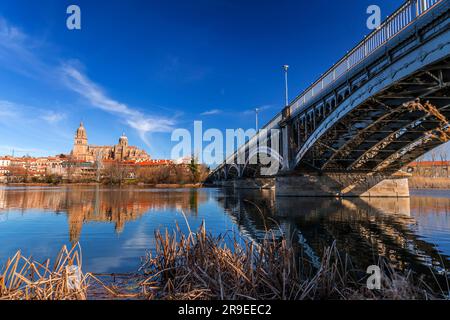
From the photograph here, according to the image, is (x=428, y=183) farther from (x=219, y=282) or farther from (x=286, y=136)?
(x=219, y=282)

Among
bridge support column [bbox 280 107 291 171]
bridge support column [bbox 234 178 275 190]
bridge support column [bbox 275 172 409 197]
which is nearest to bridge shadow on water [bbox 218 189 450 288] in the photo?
bridge support column [bbox 275 172 409 197]

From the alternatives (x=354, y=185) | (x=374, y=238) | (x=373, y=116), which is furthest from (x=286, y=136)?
(x=374, y=238)

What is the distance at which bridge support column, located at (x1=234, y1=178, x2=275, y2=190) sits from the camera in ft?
248

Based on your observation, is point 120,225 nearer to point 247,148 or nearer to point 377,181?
point 377,181

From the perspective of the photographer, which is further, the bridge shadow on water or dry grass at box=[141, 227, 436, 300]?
the bridge shadow on water

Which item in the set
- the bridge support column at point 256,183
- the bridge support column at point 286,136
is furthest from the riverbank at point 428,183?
the bridge support column at point 286,136

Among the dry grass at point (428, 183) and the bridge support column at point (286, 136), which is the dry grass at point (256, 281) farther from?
the dry grass at point (428, 183)

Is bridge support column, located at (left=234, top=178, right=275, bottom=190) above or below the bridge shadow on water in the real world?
above

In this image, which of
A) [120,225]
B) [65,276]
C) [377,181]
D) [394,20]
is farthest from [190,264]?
[377,181]

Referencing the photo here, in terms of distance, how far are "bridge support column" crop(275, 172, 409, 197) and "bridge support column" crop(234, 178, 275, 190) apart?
35598mm

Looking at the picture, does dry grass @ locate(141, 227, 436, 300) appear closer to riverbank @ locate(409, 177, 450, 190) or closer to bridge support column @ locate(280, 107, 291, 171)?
bridge support column @ locate(280, 107, 291, 171)

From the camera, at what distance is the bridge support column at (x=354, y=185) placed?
36.5 metres
